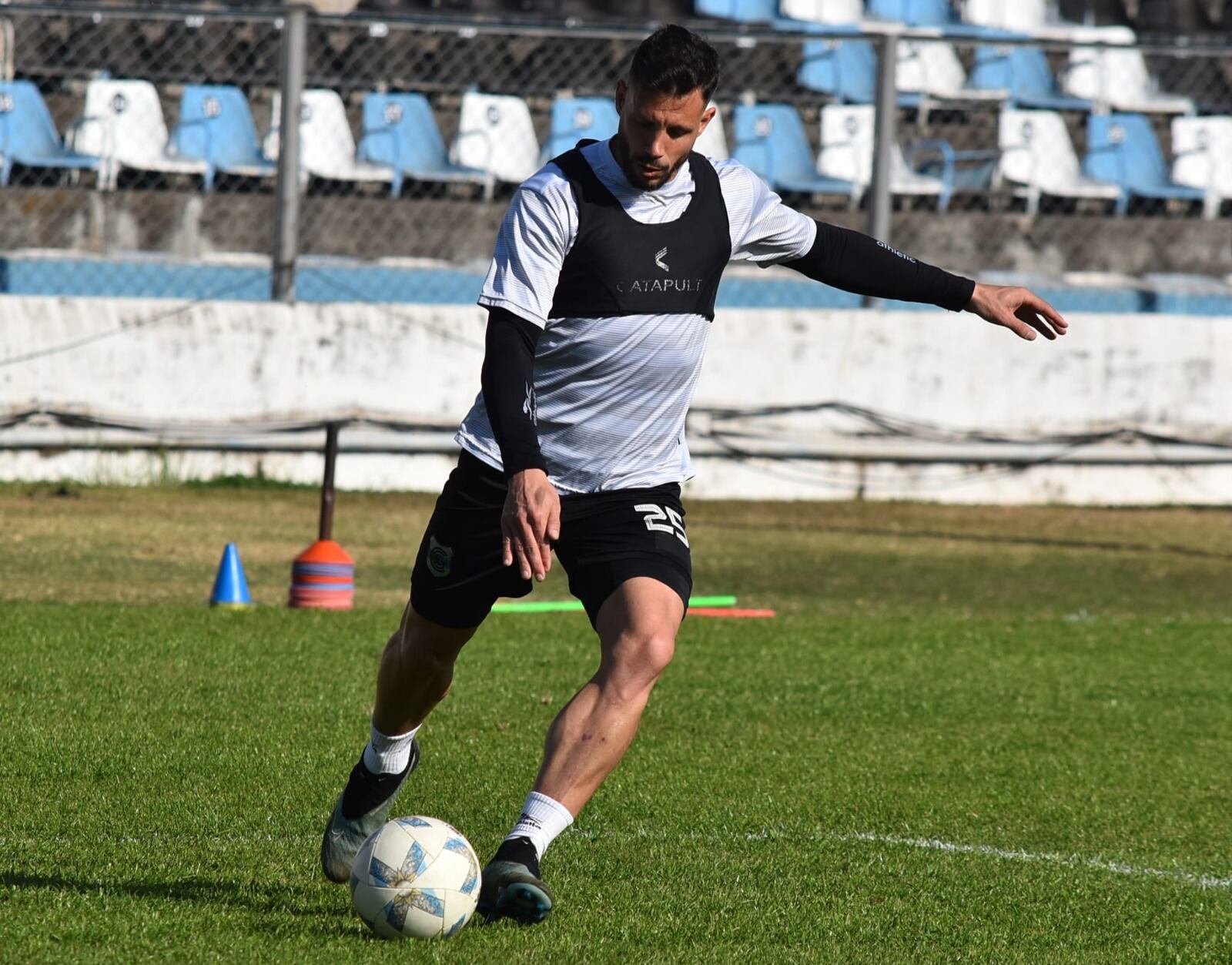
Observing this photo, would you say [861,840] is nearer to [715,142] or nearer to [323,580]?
[323,580]

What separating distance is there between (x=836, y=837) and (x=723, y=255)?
1.79m

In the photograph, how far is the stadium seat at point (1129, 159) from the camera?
16.6m

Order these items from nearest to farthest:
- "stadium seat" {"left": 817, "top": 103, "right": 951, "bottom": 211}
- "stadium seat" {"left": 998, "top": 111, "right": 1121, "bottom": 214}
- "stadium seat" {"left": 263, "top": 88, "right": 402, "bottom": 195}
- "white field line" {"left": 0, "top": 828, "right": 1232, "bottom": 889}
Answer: "white field line" {"left": 0, "top": 828, "right": 1232, "bottom": 889}, "stadium seat" {"left": 263, "top": 88, "right": 402, "bottom": 195}, "stadium seat" {"left": 817, "top": 103, "right": 951, "bottom": 211}, "stadium seat" {"left": 998, "top": 111, "right": 1121, "bottom": 214}

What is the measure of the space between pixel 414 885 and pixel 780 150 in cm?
1218

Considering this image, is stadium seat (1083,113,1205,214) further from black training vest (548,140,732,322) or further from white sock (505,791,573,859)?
white sock (505,791,573,859)

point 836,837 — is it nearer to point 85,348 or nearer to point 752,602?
point 752,602

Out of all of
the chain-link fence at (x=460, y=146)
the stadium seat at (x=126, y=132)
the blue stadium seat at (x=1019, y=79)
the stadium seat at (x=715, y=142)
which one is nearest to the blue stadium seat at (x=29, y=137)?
the chain-link fence at (x=460, y=146)

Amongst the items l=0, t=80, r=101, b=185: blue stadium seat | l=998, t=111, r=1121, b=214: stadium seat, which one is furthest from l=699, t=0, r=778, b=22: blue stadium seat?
l=0, t=80, r=101, b=185: blue stadium seat

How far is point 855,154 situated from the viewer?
15.7 metres

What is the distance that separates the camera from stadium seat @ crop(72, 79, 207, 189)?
13.5 m

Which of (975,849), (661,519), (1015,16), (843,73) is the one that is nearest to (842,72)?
(843,73)

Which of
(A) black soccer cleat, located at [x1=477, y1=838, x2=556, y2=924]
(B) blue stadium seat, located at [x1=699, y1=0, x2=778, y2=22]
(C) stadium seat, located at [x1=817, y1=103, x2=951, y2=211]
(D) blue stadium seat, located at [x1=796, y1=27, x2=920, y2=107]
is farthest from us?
(B) blue stadium seat, located at [x1=699, y1=0, x2=778, y2=22]

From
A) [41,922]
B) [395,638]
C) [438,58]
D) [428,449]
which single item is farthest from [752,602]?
[438,58]

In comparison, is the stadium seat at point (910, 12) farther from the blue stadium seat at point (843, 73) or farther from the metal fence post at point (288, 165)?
the metal fence post at point (288, 165)
